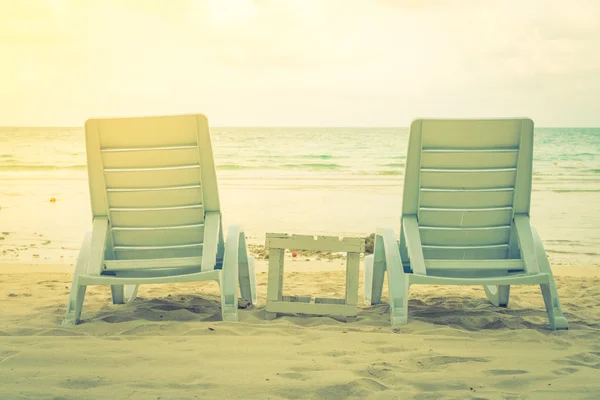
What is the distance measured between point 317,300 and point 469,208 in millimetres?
1169

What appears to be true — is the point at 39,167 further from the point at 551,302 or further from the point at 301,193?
the point at 551,302

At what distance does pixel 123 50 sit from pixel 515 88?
2504 cm

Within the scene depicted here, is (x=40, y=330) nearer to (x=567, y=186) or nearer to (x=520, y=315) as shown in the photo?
(x=520, y=315)

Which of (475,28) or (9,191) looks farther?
(475,28)

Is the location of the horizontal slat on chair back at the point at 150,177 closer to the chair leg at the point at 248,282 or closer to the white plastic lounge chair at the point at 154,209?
the white plastic lounge chair at the point at 154,209

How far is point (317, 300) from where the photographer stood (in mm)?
4277

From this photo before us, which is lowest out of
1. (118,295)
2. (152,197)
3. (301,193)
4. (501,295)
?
(301,193)

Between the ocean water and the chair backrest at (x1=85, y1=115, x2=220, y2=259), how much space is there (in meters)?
3.54

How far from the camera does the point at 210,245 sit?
4.20 metres

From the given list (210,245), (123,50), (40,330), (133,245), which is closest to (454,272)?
(210,245)

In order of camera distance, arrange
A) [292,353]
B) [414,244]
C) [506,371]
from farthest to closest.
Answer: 1. [414,244]
2. [292,353]
3. [506,371]

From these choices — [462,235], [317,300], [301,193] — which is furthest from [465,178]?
[301,193]

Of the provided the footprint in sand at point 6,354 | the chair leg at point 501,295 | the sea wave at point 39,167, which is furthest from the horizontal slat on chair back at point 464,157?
the sea wave at point 39,167

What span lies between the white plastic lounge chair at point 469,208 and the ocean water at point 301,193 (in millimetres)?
3454
